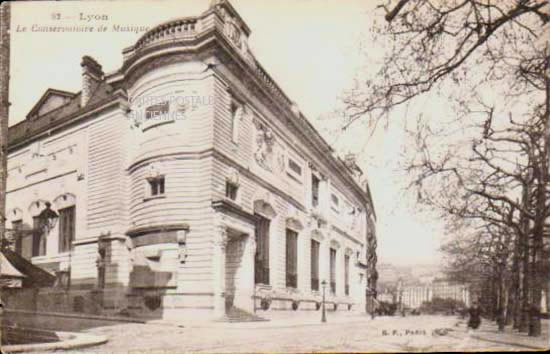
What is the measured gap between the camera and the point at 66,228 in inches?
355

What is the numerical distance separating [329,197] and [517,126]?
4.13 m

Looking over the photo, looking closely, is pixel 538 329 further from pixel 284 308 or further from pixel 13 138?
pixel 13 138

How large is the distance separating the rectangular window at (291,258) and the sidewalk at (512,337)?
399 cm

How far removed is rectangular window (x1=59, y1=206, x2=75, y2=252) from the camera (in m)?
8.99

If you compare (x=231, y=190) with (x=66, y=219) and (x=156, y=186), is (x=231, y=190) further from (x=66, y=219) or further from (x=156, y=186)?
(x=66, y=219)

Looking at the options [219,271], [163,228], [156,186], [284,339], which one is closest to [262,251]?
[219,271]

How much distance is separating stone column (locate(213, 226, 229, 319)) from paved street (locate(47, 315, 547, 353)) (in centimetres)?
28

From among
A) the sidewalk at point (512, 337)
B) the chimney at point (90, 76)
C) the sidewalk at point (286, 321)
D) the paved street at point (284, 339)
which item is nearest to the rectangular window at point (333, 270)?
the sidewalk at point (286, 321)

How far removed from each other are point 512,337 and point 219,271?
496cm

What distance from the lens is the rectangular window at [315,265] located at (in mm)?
12295

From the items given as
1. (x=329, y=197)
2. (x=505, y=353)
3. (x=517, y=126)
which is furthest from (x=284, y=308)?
(x=517, y=126)

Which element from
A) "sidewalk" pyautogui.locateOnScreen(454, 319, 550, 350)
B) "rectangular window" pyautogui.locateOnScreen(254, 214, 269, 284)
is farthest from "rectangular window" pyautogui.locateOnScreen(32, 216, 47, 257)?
"sidewalk" pyautogui.locateOnScreen(454, 319, 550, 350)

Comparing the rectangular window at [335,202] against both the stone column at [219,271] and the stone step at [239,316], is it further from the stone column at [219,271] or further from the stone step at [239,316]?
the stone column at [219,271]

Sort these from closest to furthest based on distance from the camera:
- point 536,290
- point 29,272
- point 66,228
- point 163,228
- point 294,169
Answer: point 29,272 < point 163,228 < point 66,228 < point 536,290 < point 294,169
